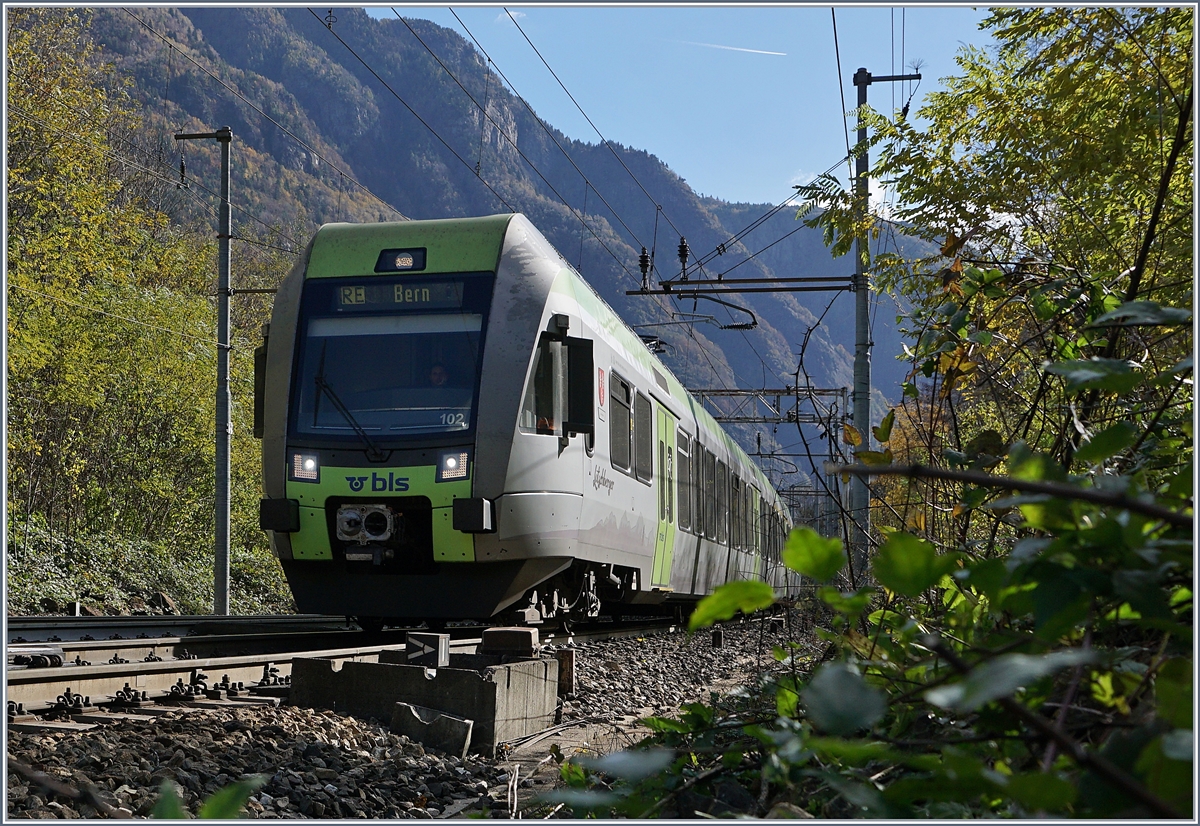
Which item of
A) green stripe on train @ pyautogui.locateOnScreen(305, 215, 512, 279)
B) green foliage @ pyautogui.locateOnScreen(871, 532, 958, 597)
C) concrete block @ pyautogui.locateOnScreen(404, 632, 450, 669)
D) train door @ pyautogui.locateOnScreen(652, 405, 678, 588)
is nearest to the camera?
green foliage @ pyautogui.locateOnScreen(871, 532, 958, 597)

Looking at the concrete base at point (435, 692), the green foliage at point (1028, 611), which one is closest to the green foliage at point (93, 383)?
the concrete base at point (435, 692)

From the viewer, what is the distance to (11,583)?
63.4 feet

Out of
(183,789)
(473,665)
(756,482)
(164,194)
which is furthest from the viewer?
(164,194)

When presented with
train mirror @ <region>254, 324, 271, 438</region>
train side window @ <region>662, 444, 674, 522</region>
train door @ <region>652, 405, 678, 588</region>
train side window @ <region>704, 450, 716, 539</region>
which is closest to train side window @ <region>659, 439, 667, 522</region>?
train door @ <region>652, 405, 678, 588</region>

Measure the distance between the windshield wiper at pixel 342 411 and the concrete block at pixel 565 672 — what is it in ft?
7.15

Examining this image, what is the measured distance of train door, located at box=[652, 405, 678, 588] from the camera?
12.6 m

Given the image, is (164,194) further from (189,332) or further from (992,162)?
(992,162)

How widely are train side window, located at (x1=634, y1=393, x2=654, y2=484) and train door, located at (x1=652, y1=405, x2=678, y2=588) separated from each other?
36 cm

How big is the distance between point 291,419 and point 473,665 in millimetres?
3191

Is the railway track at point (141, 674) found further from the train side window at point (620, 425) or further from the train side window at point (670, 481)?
the train side window at point (670, 481)

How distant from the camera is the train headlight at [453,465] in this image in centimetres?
844

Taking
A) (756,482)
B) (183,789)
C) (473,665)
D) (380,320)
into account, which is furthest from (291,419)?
(756,482)

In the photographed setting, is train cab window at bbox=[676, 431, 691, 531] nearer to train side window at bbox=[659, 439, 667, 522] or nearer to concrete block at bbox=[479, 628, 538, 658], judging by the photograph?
train side window at bbox=[659, 439, 667, 522]

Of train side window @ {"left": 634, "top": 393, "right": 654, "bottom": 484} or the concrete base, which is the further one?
train side window @ {"left": 634, "top": 393, "right": 654, "bottom": 484}
